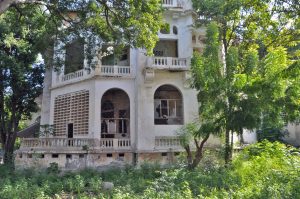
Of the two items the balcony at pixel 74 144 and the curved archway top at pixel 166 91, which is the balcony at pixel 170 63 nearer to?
the curved archway top at pixel 166 91

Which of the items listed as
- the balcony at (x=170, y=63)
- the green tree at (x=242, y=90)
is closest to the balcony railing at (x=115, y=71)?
the balcony at (x=170, y=63)

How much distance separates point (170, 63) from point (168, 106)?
10.1ft

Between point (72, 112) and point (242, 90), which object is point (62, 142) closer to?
point (72, 112)

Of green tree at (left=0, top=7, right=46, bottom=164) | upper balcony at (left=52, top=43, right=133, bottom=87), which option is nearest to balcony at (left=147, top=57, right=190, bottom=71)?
upper balcony at (left=52, top=43, right=133, bottom=87)

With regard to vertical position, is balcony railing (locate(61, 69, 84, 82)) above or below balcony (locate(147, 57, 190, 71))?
below

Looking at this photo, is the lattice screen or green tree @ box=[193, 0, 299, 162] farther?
the lattice screen

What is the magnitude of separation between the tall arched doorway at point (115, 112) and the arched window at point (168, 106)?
1993mm

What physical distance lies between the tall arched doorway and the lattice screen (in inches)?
57.7

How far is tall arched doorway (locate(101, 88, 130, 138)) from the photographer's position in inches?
854

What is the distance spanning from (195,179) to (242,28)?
11.7 metres

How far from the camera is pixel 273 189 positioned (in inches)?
288

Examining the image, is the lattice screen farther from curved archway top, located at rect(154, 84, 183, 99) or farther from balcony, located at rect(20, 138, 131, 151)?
curved archway top, located at rect(154, 84, 183, 99)

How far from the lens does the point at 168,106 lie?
21.8 m

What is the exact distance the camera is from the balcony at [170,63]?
2011 cm
